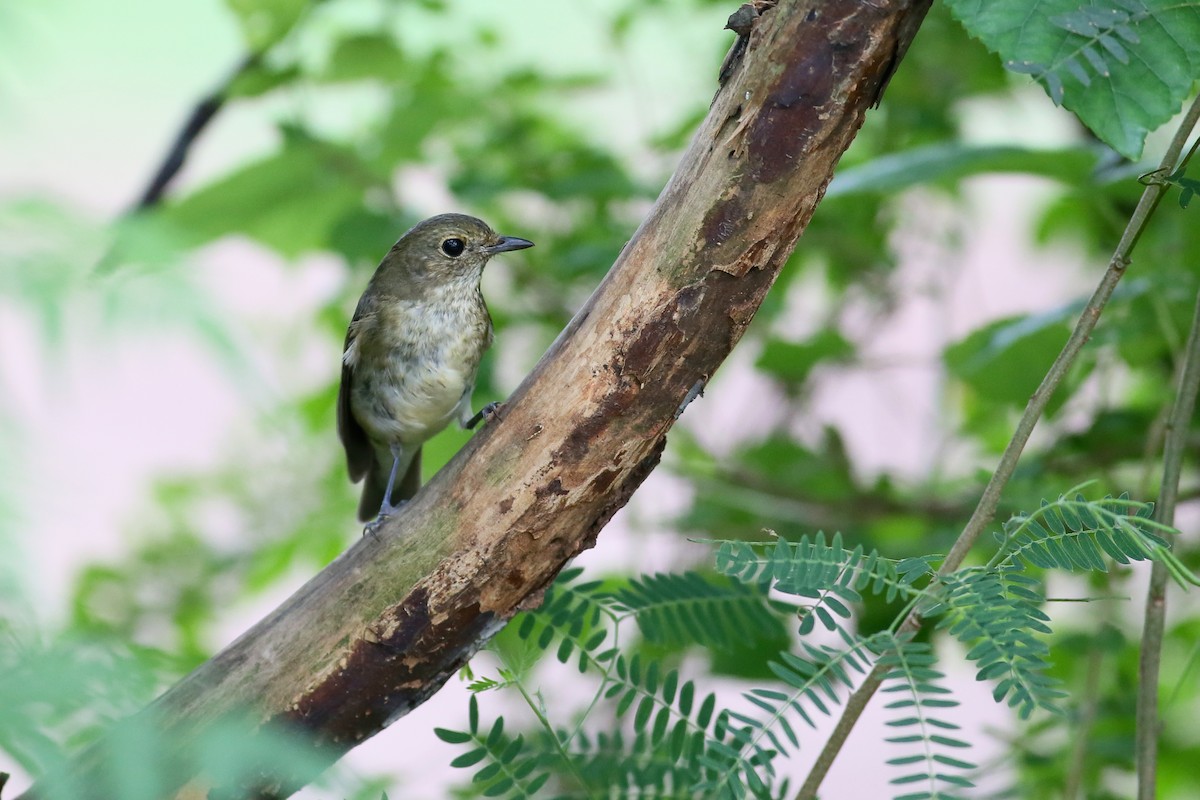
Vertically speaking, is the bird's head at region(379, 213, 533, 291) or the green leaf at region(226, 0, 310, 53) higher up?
the green leaf at region(226, 0, 310, 53)

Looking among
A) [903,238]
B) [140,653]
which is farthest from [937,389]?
[140,653]

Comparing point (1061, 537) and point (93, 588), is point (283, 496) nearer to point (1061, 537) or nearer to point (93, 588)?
point (93, 588)

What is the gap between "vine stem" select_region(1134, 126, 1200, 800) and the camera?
182 cm

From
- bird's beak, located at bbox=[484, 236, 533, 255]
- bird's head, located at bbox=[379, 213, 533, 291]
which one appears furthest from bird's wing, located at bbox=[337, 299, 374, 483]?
bird's beak, located at bbox=[484, 236, 533, 255]

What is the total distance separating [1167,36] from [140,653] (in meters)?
1.48

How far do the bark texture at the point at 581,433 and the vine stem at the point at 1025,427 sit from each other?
0.41m

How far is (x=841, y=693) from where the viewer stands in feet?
13.5

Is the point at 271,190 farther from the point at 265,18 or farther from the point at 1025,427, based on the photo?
the point at 1025,427

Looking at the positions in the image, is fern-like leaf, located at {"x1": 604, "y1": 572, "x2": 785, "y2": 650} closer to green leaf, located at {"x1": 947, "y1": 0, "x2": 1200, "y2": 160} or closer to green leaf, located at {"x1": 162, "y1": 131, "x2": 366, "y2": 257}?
green leaf, located at {"x1": 947, "y1": 0, "x2": 1200, "y2": 160}

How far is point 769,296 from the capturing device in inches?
135

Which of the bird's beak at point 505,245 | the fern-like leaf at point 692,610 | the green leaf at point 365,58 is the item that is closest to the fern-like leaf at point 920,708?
the fern-like leaf at point 692,610

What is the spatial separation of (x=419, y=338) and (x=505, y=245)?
364 millimetres

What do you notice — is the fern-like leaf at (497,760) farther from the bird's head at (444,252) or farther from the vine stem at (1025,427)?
the bird's head at (444,252)

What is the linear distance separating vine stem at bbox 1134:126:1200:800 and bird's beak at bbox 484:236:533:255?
1.81 metres
